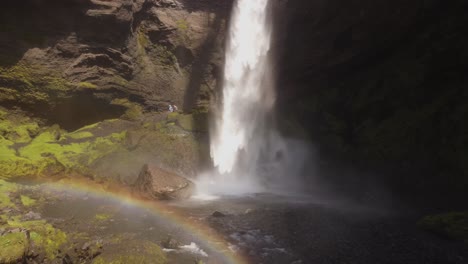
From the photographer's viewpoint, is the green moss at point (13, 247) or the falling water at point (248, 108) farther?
the falling water at point (248, 108)

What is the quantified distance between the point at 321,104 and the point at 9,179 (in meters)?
23.8

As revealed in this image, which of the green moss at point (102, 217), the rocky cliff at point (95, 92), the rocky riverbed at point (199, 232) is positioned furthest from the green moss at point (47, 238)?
the rocky cliff at point (95, 92)

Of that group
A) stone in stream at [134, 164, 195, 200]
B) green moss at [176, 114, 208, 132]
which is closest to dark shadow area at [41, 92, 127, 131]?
green moss at [176, 114, 208, 132]

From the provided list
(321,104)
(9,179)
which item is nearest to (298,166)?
(321,104)

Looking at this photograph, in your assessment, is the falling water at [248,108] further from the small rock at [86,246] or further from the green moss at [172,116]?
the small rock at [86,246]

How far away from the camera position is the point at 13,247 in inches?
319

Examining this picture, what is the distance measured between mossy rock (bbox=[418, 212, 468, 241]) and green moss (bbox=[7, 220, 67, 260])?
14.4m

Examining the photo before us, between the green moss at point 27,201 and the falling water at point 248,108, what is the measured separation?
564 inches

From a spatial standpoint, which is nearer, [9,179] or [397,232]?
[397,232]

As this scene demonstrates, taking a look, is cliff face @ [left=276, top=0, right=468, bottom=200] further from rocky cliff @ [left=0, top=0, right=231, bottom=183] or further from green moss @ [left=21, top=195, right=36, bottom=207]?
green moss @ [left=21, top=195, right=36, bottom=207]

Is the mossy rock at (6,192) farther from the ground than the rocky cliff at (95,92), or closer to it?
closer to it

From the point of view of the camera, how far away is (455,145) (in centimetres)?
1770

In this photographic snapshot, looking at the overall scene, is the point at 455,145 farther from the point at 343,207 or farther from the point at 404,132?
the point at 343,207

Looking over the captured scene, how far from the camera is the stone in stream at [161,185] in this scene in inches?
688
